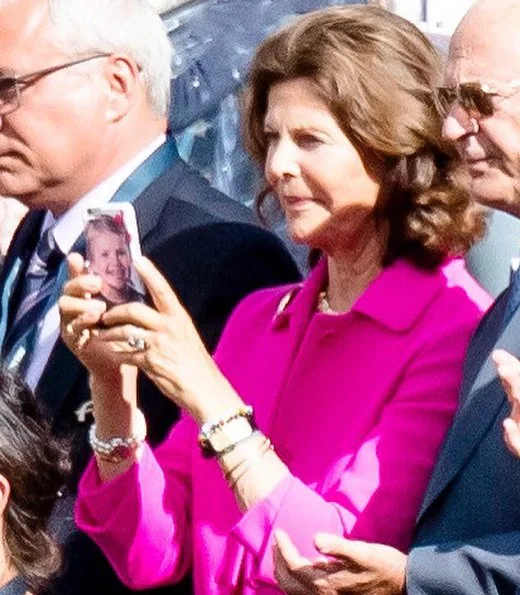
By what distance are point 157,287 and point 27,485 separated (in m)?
0.47

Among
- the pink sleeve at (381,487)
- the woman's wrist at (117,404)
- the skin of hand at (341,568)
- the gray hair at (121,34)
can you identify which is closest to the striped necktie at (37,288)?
the gray hair at (121,34)

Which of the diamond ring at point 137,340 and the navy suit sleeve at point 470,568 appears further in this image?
the diamond ring at point 137,340

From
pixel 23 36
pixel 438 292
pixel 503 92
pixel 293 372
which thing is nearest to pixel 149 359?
pixel 293 372

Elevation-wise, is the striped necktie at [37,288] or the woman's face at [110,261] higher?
the woman's face at [110,261]

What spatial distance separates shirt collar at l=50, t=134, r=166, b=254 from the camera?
14.6ft

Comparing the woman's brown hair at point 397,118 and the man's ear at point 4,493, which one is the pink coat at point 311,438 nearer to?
the woman's brown hair at point 397,118

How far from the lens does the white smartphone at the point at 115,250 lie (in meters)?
3.63

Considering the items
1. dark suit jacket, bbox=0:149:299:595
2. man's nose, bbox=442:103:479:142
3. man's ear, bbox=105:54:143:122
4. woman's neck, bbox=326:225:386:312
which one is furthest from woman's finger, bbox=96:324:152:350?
man's ear, bbox=105:54:143:122

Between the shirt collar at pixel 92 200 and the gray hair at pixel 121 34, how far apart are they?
0.13m

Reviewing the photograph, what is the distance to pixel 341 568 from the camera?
3.35m

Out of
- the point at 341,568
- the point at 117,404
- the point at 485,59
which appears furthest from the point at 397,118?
the point at 341,568

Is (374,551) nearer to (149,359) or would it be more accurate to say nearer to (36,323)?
(149,359)

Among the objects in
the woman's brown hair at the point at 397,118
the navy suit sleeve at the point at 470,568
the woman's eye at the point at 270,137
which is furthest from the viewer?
the woman's eye at the point at 270,137

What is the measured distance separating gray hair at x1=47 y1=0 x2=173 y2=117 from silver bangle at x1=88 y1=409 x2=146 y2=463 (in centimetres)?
98
